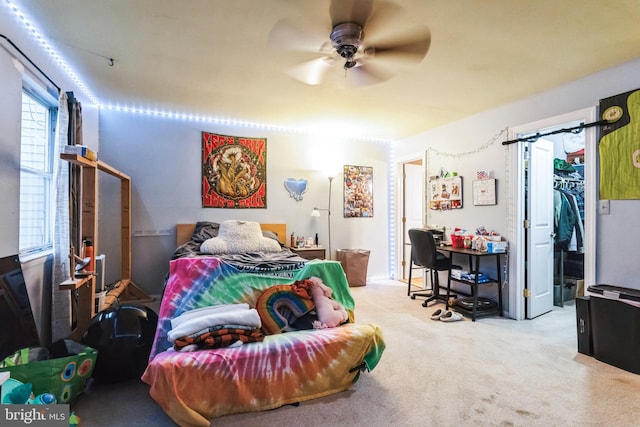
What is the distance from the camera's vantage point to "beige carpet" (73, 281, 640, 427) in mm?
1743

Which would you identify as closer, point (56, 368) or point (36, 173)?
point (56, 368)

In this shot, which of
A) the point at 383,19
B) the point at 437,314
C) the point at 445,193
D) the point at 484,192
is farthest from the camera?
the point at 445,193

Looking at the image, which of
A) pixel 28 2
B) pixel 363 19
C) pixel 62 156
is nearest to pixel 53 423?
pixel 62 156

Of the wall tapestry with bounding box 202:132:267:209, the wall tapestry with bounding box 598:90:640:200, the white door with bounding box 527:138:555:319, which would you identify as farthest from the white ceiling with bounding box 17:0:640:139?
the white door with bounding box 527:138:555:319

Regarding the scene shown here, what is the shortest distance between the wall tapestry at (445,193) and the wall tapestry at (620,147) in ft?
5.21

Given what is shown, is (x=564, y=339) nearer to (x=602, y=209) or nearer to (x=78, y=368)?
(x=602, y=209)

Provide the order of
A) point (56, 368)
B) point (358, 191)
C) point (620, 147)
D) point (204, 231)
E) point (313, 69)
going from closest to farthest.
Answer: point (56, 368)
point (313, 69)
point (620, 147)
point (204, 231)
point (358, 191)

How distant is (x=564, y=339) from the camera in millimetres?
2891

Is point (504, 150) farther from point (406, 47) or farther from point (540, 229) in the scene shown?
point (406, 47)

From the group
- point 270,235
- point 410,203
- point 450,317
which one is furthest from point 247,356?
point 410,203

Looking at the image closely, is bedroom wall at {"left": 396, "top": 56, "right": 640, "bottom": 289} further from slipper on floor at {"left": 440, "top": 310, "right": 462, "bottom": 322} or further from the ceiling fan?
the ceiling fan

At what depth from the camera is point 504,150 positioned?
3.57 m

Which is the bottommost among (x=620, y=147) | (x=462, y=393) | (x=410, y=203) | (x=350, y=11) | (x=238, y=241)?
(x=462, y=393)

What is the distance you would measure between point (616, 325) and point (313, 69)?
118 inches
